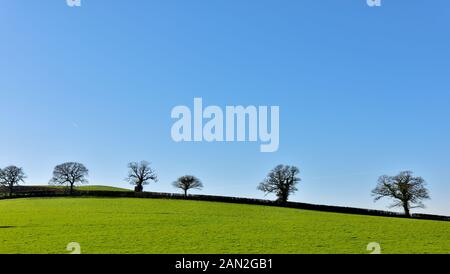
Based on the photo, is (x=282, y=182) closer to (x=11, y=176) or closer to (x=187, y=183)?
(x=187, y=183)

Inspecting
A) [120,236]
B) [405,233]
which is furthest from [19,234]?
[405,233]

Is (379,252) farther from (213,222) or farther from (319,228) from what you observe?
(213,222)

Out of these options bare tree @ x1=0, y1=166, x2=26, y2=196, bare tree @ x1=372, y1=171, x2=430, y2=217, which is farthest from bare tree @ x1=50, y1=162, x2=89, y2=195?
bare tree @ x1=372, y1=171, x2=430, y2=217

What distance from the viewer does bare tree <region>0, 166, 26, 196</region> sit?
9761 centimetres

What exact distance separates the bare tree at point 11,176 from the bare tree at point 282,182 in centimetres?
5642

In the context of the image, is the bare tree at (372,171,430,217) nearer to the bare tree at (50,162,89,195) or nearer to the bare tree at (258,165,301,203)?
the bare tree at (258,165,301,203)

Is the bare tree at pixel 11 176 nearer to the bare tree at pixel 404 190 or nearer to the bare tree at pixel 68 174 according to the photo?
the bare tree at pixel 68 174

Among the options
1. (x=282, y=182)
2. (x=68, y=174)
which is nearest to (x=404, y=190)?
(x=282, y=182)

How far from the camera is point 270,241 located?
32.0 m

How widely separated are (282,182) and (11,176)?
6045 cm

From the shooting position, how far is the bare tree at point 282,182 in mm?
77750

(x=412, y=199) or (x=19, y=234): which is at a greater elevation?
(x=412, y=199)

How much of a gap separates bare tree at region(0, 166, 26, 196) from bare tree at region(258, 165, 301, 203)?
56417 mm
